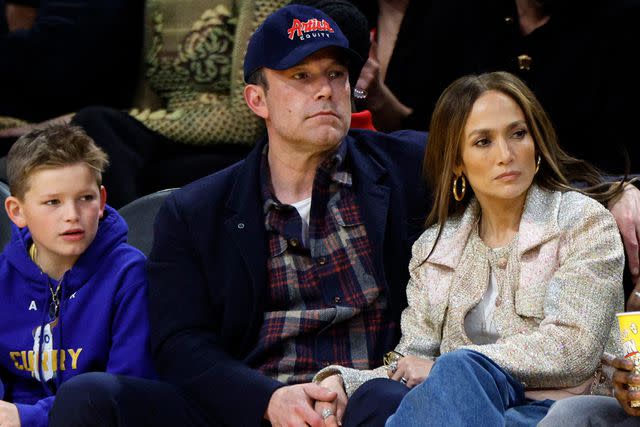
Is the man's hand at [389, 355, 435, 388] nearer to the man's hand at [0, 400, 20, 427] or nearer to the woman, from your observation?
the woman

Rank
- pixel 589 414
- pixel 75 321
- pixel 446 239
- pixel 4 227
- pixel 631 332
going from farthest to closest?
1. pixel 4 227
2. pixel 75 321
3. pixel 446 239
4. pixel 589 414
5. pixel 631 332

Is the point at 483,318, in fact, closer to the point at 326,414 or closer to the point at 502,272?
the point at 502,272

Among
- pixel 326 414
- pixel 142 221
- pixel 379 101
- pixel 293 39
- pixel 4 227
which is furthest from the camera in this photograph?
pixel 379 101

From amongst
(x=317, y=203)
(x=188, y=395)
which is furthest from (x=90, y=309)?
(x=317, y=203)

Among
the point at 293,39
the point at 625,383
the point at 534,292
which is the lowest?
the point at 625,383

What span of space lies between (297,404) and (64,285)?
86cm

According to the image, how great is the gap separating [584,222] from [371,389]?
64 cm

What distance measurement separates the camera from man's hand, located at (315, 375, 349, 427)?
10.1 ft

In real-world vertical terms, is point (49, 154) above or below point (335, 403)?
above

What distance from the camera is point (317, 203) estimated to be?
3.53 metres

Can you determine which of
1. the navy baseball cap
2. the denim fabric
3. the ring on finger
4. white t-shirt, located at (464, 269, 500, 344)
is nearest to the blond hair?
the navy baseball cap

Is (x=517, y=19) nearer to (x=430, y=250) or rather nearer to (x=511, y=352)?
(x=430, y=250)

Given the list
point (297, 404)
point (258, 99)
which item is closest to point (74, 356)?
Result: point (297, 404)

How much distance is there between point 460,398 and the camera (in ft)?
9.16
